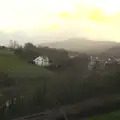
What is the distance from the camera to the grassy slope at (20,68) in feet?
24.9

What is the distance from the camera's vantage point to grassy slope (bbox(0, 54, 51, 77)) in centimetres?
759

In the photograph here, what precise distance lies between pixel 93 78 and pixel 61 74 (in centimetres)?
79

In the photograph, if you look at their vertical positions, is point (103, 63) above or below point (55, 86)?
above

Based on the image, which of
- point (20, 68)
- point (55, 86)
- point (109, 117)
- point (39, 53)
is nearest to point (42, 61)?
point (39, 53)

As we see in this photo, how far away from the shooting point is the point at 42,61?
800cm

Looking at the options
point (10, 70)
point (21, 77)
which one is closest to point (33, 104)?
point (21, 77)

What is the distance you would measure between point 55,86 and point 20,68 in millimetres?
1726

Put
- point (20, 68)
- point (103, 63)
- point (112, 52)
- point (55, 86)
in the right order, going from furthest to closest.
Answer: point (20, 68) → point (103, 63) → point (112, 52) → point (55, 86)

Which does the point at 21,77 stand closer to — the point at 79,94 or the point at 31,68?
the point at 31,68

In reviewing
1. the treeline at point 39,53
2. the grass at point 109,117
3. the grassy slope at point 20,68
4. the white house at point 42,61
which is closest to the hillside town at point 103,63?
the treeline at point 39,53

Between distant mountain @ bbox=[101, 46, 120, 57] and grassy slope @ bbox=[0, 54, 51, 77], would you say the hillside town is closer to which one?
distant mountain @ bbox=[101, 46, 120, 57]

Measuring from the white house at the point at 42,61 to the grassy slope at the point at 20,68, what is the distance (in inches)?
5.3

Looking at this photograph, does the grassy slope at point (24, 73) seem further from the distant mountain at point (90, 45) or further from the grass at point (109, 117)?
the grass at point (109, 117)

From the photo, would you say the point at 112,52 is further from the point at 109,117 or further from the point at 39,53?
the point at 109,117
